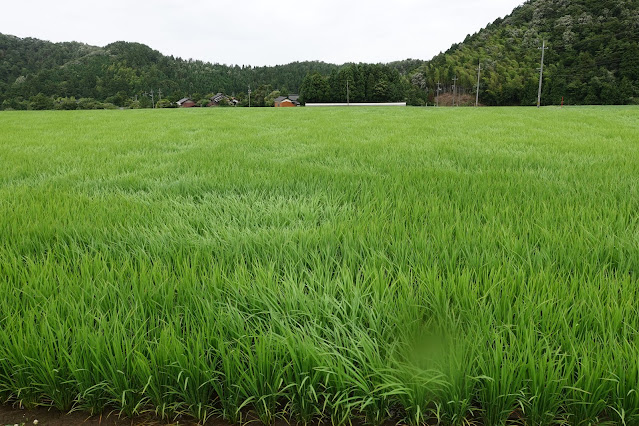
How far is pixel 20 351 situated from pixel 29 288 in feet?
1.30

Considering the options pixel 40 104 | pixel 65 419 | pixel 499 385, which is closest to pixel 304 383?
pixel 499 385

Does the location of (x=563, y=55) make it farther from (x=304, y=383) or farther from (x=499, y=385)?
(x=304, y=383)

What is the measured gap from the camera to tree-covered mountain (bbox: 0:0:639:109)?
158 ft

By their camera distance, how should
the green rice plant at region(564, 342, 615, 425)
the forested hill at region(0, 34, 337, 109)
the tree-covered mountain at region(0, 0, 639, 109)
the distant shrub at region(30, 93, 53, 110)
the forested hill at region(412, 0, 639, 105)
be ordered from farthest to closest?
the forested hill at region(0, 34, 337, 109) → the tree-covered mountain at region(0, 0, 639, 109) → the forested hill at region(412, 0, 639, 105) → the distant shrub at region(30, 93, 53, 110) → the green rice plant at region(564, 342, 615, 425)

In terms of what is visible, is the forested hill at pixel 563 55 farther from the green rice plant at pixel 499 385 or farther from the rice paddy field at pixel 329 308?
Answer: the green rice plant at pixel 499 385

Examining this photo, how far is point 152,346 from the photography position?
106 cm

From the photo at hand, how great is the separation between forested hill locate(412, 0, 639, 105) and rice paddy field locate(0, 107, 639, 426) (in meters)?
56.2

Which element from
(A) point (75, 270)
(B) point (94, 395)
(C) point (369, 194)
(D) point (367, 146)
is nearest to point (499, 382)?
(B) point (94, 395)

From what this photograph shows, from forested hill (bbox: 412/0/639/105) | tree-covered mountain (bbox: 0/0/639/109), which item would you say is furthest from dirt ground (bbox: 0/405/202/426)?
forested hill (bbox: 412/0/639/105)

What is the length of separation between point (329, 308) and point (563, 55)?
63.8 m

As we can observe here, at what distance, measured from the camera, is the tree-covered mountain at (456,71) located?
158ft

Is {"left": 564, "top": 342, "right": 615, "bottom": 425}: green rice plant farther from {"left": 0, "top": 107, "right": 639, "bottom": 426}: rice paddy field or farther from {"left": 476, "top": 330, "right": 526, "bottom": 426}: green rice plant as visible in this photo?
{"left": 476, "top": 330, "right": 526, "bottom": 426}: green rice plant

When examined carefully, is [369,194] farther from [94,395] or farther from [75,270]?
[94,395]

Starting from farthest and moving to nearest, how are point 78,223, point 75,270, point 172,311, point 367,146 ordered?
point 367,146 < point 78,223 < point 75,270 < point 172,311
